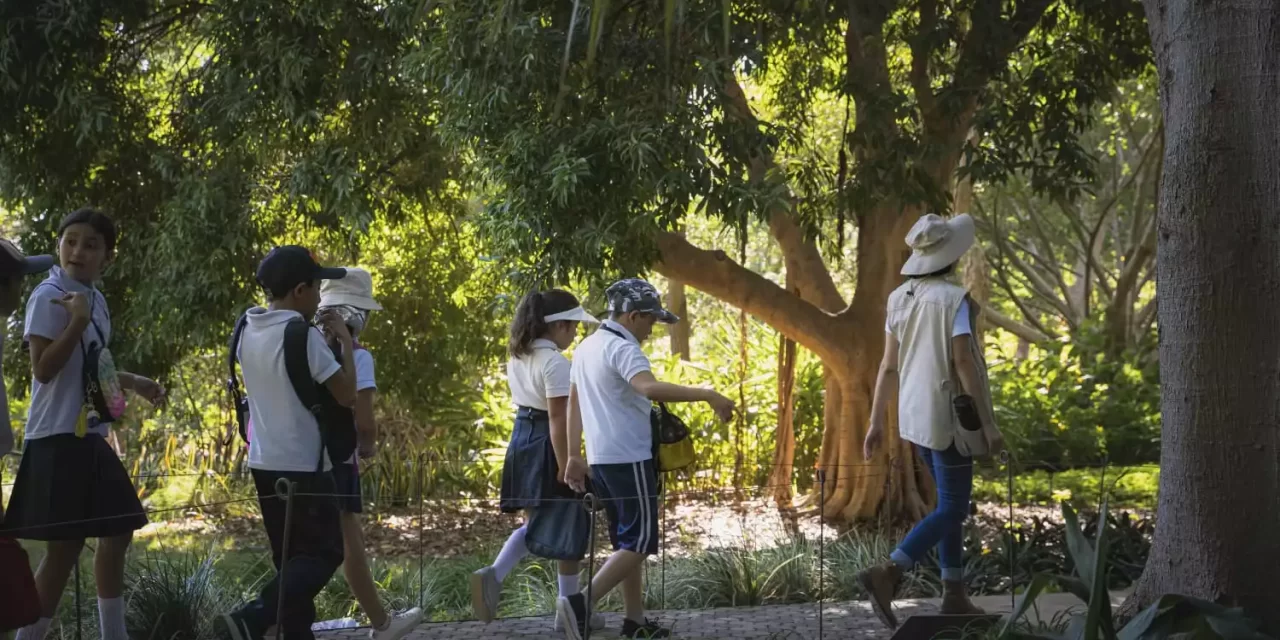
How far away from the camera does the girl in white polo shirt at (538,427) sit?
5875 millimetres

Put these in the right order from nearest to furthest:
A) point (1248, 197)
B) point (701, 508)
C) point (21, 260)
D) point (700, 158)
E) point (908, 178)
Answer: point (21, 260) → point (1248, 197) → point (700, 158) → point (908, 178) → point (701, 508)

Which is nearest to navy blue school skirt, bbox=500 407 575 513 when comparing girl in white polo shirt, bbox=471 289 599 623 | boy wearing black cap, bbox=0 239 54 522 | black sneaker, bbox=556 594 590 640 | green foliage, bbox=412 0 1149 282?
girl in white polo shirt, bbox=471 289 599 623

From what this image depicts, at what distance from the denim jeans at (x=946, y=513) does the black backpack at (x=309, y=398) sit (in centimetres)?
234

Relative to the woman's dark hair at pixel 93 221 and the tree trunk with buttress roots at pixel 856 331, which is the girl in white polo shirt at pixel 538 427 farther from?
the tree trunk with buttress roots at pixel 856 331

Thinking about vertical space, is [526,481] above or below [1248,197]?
below

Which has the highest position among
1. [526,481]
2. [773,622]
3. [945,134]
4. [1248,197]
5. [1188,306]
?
[945,134]

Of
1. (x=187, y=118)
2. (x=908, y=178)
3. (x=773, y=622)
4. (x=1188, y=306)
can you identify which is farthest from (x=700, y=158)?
(x=187, y=118)

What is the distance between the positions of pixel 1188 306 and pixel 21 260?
3912 mm

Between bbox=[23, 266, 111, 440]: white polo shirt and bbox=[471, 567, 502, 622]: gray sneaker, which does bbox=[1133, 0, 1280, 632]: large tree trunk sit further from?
bbox=[23, 266, 111, 440]: white polo shirt

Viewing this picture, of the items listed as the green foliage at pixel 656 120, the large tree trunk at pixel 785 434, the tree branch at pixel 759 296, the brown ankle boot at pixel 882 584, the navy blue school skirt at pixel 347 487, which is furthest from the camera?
the large tree trunk at pixel 785 434

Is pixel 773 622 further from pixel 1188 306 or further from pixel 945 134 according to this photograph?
pixel 945 134

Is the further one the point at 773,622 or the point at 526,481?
the point at 773,622

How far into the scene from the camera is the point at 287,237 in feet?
33.6

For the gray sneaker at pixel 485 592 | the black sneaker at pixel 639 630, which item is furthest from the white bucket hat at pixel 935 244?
the gray sneaker at pixel 485 592
